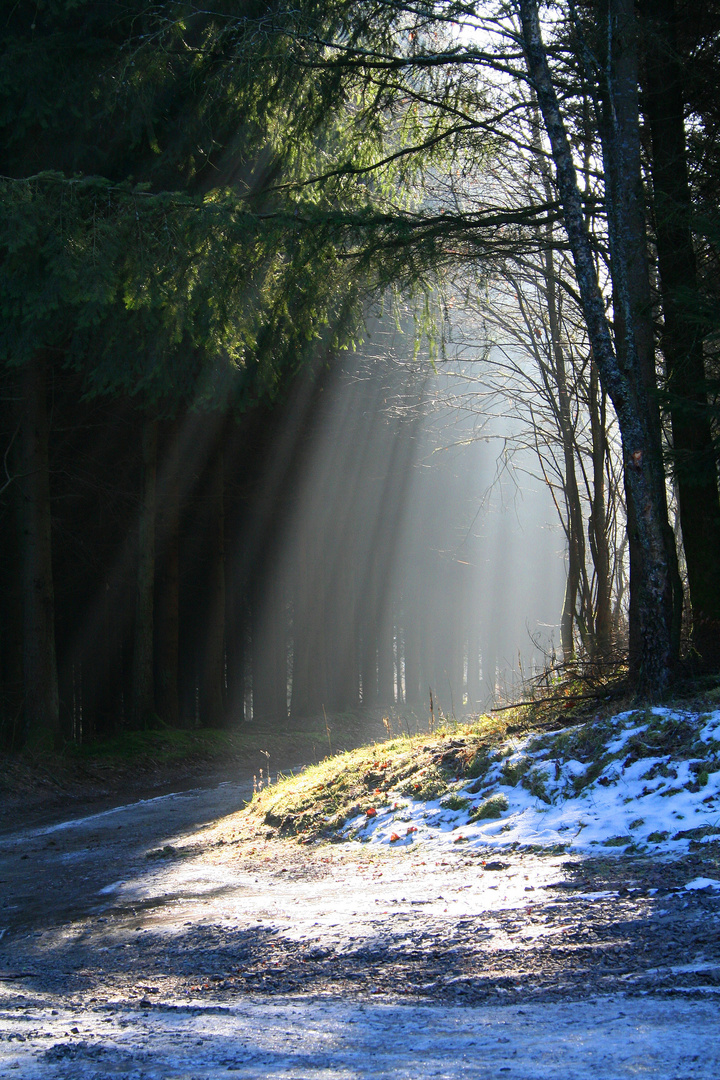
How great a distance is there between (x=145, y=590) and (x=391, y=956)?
1375 cm

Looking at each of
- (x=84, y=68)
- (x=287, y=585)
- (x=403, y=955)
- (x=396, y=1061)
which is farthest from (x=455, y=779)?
(x=287, y=585)

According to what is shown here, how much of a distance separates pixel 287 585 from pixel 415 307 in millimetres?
17906

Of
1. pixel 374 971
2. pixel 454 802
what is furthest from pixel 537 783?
pixel 374 971

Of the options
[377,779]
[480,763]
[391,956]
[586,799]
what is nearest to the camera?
[391,956]

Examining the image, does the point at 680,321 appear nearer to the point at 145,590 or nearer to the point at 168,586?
the point at 145,590

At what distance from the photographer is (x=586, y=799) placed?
5973mm

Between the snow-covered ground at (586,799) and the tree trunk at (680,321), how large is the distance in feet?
6.15

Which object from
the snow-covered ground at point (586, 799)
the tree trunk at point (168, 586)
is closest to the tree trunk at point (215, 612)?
the tree trunk at point (168, 586)

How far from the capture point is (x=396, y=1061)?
267 centimetres

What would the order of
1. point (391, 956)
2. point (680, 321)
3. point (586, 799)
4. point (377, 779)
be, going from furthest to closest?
point (377, 779) < point (680, 321) < point (586, 799) < point (391, 956)

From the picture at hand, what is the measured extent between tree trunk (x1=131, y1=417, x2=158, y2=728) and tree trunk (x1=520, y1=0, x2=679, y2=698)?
1081 cm

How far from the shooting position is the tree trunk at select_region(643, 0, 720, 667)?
7.90 m

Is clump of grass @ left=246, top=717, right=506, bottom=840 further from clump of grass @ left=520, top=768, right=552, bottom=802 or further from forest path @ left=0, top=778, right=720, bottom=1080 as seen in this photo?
forest path @ left=0, top=778, right=720, bottom=1080

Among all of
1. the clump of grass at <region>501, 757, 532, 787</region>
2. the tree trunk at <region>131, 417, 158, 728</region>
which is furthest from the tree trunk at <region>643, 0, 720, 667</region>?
the tree trunk at <region>131, 417, 158, 728</region>
